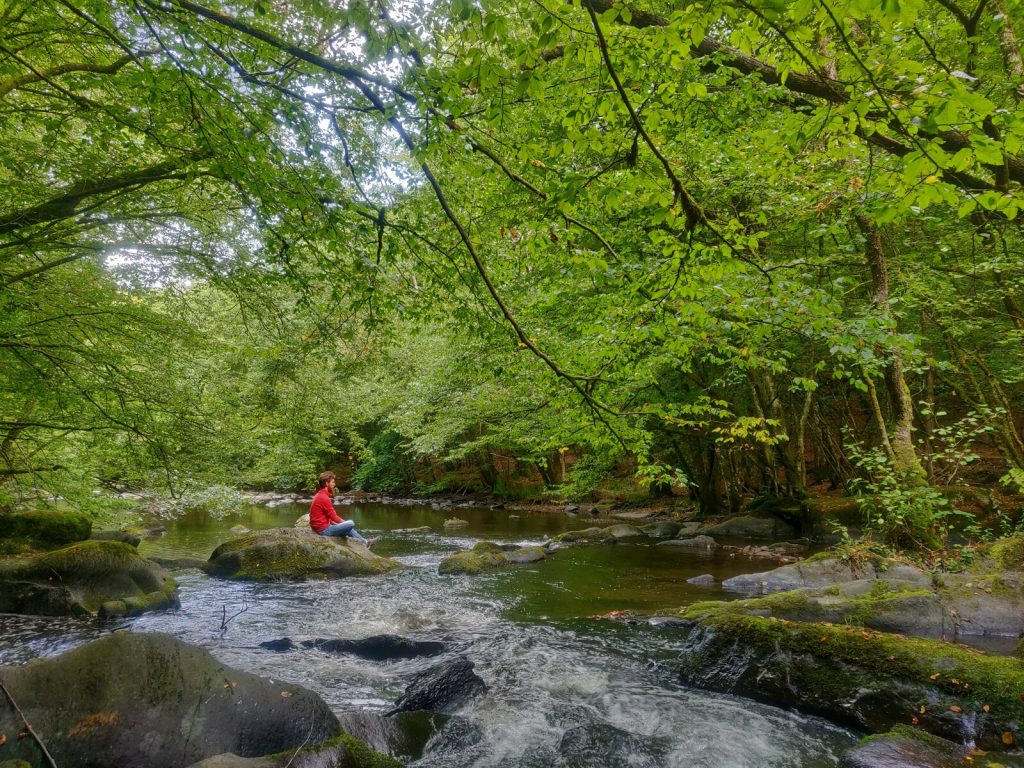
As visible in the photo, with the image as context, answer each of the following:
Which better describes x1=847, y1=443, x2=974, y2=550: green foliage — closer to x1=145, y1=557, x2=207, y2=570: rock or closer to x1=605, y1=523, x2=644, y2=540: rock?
x1=605, y1=523, x2=644, y2=540: rock

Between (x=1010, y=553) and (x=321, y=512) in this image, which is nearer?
(x=1010, y=553)

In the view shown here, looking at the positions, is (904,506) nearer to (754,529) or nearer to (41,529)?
(754,529)

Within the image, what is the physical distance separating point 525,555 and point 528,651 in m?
6.36

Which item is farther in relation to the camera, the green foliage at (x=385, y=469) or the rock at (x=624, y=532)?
the green foliage at (x=385, y=469)

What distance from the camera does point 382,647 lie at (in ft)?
23.3

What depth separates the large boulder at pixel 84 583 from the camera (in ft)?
27.3

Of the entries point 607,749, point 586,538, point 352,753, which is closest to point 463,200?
point 352,753

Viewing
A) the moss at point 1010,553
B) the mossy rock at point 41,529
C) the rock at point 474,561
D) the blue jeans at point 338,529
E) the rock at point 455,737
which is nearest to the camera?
the rock at point 455,737

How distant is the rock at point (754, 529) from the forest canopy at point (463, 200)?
546 cm

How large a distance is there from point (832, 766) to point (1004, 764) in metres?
1.15

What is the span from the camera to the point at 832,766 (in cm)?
436

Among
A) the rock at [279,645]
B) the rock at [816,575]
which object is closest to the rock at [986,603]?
the rock at [816,575]

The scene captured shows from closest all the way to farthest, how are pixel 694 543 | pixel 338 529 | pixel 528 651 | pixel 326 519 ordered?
1. pixel 528 651
2. pixel 338 529
3. pixel 326 519
4. pixel 694 543

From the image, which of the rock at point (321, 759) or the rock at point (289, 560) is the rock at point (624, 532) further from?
the rock at point (321, 759)
